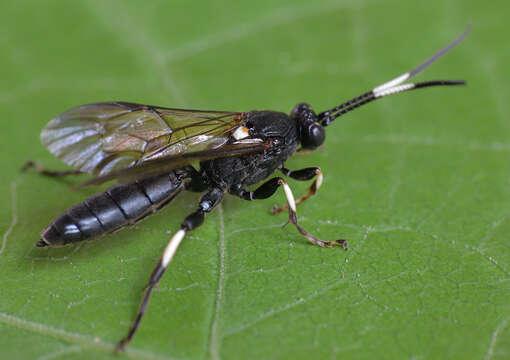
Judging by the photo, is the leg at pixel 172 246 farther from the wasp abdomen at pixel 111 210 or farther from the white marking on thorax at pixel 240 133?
the white marking on thorax at pixel 240 133

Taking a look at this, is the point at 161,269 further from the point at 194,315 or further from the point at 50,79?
the point at 50,79

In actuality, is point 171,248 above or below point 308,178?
above

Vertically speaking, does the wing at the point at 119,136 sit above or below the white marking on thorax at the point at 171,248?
above

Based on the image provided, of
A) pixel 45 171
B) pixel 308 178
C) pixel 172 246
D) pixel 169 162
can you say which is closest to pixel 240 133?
pixel 308 178

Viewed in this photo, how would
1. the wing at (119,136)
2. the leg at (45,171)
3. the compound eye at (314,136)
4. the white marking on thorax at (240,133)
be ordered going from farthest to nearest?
the leg at (45,171) < the compound eye at (314,136) < the white marking on thorax at (240,133) < the wing at (119,136)

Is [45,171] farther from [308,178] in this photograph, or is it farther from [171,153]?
[308,178]

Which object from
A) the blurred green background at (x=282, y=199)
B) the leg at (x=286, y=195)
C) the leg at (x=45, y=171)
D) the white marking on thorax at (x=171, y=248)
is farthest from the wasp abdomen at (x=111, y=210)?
the leg at (x=45, y=171)

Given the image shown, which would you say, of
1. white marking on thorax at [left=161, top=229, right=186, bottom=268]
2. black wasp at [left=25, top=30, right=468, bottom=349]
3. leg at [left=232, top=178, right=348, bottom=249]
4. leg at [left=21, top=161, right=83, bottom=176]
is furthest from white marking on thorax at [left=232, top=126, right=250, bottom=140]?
leg at [left=21, top=161, right=83, bottom=176]

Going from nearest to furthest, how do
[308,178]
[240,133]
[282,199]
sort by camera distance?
1. [240,133]
2. [308,178]
3. [282,199]

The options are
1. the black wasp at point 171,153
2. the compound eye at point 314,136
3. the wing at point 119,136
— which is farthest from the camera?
the compound eye at point 314,136
